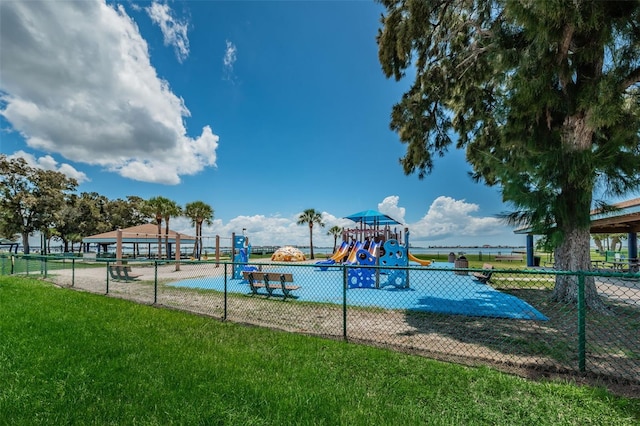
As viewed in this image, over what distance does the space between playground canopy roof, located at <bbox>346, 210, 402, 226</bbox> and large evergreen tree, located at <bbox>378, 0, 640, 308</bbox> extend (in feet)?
26.1

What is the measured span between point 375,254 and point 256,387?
1150 centimetres

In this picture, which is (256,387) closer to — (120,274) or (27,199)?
(120,274)

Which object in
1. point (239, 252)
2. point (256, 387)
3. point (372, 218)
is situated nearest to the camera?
point (256, 387)

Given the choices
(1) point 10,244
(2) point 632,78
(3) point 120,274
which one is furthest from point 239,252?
(1) point 10,244

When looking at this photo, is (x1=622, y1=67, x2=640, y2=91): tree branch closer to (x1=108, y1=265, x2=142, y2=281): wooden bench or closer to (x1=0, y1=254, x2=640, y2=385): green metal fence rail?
(x1=0, y1=254, x2=640, y2=385): green metal fence rail

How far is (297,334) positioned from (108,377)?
2871 mm

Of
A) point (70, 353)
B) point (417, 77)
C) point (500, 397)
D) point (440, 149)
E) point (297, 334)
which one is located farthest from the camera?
point (440, 149)

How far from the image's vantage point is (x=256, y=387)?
3232 millimetres

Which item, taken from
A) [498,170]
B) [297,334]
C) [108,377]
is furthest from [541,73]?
[108,377]

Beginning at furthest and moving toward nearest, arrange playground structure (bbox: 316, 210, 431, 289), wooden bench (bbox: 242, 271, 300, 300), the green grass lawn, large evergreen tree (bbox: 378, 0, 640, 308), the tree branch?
playground structure (bbox: 316, 210, 431, 289) < wooden bench (bbox: 242, 271, 300, 300) < the tree branch < large evergreen tree (bbox: 378, 0, 640, 308) < the green grass lawn

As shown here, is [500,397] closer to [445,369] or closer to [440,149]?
[445,369]

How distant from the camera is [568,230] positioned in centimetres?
784

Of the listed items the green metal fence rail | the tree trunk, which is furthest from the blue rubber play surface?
the tree trunk

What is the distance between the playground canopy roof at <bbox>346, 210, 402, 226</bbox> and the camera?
17.6 meters
